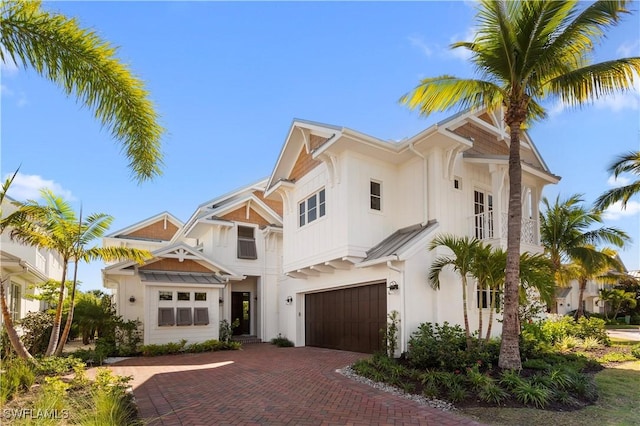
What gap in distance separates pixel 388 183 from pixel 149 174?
832 centimetres

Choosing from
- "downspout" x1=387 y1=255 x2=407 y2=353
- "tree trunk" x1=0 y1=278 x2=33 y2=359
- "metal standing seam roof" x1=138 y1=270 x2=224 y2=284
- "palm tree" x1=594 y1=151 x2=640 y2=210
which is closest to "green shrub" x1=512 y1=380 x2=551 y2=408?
"downspout" x1=387 y1=255 x2=407 y2=353

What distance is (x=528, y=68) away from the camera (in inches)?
362

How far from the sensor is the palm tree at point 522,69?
28.7ft

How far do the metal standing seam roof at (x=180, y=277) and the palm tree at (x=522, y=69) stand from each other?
11294 mm

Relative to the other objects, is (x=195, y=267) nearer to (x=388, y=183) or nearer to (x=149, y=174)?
(x=388, y=183)

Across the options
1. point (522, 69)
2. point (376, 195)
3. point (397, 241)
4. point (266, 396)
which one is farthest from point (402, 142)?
point (266, 396)

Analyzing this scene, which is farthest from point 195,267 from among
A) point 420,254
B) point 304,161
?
point 420,254

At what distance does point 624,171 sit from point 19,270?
23089mm

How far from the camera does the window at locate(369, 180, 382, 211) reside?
1418cm

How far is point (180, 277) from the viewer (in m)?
17.2

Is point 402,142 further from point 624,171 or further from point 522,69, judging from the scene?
point 624,171

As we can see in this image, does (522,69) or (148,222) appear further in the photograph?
(148,222)

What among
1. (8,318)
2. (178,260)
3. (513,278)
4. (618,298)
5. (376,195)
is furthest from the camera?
(618,298)

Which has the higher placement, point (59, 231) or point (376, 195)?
point (376, 195)
